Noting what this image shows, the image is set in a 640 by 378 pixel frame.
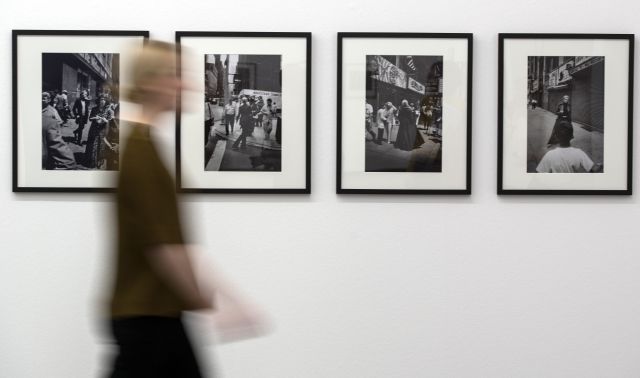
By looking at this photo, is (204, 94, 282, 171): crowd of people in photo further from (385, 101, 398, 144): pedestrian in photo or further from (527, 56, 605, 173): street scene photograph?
(527, 56, 605, 173): street scene photograph

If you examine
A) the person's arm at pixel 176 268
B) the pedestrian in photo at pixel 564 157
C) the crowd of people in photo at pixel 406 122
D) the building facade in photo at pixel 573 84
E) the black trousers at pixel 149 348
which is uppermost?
the building facade in photo at pixel 573 84

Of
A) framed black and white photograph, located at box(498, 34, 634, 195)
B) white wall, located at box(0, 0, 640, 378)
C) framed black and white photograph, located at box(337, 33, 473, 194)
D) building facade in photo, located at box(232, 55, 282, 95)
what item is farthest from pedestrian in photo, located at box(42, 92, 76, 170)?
framed black and white photograph, located at box(498, 34, 634, 195)

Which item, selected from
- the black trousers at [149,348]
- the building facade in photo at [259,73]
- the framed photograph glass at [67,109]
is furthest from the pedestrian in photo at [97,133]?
the black trousers at [149,348]

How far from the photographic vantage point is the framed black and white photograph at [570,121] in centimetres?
350

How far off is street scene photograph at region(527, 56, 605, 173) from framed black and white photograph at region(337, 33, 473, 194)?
31 centimetres

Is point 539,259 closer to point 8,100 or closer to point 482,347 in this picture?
point 482,347

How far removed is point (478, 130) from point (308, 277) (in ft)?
3.43

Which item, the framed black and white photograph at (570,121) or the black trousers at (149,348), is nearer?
the black trousers at (149,348)

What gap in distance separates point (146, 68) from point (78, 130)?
1.46 metres

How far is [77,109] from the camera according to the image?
11.4 ft

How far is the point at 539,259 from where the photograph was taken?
11.6 ft

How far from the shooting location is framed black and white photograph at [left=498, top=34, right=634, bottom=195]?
350cm

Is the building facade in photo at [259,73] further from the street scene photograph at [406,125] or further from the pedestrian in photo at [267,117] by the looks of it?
the street scene photograph at [406,125]

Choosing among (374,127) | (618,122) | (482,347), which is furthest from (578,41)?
(482,347)
